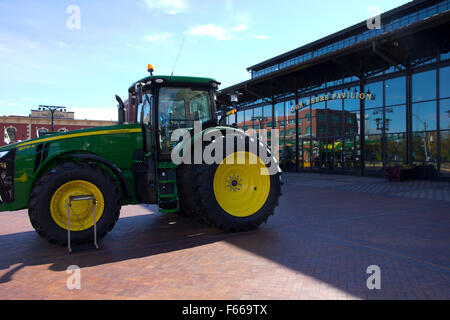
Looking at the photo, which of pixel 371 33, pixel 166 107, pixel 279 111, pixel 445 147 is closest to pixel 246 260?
pixel 166 107

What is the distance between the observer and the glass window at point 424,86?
600 inches

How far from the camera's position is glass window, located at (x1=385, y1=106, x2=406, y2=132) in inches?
653

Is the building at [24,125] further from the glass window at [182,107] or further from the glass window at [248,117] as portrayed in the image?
the glass window at [182,107]

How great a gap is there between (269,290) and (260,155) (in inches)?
128

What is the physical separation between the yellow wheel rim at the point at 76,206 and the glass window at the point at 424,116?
15.0 meters

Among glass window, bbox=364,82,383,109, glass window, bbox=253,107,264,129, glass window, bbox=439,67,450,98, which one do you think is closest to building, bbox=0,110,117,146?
glass window, bbox=253,107,264,129

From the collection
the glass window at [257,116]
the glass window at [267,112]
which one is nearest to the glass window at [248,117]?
the glass window at [257,116]

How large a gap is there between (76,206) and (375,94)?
53.9 feet

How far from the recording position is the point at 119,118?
6.18 m

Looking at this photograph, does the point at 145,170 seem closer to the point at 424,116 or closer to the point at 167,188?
the point at 167,188

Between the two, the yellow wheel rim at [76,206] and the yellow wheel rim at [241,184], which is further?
the yellow wheel rim at [241,184]

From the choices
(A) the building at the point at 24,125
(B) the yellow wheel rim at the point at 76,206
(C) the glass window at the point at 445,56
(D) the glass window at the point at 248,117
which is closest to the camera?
(B) the yellow wheel rim at the point at 76,206

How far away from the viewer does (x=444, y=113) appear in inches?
584
